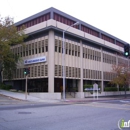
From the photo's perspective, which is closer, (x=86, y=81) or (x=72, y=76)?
(x=72, y=76)

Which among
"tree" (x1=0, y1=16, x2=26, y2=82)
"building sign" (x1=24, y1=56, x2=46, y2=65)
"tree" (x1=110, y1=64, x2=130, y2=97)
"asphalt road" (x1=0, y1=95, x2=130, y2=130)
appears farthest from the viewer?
"tree" (x1=110, y1=64, x2=130, y2=97)

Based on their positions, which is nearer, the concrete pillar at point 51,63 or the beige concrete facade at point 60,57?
the concrete pillar at point 51,63

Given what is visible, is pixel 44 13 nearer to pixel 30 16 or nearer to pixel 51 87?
pixel 30 16

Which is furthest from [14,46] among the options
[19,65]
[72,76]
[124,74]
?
[124,74]

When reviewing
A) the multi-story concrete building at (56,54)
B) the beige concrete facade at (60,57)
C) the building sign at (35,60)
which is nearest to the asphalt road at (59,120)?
the multi-story concrete building at (56,54)

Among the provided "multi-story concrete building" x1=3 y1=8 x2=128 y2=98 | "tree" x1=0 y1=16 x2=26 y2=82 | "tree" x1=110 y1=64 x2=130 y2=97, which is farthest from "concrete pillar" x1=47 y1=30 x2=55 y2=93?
"tree" x1=110 y1=64 x2=130 y2=97

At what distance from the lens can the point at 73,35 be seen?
3725 cm

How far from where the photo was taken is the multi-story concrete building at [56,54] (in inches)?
1315

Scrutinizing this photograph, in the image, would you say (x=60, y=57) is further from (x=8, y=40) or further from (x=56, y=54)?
(x=8, y=40)

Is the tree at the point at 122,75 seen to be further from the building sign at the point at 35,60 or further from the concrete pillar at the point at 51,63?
the building sign at the point at 35,60

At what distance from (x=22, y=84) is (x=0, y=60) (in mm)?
9102

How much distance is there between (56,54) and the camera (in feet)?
111

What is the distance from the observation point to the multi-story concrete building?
33406 millimetres

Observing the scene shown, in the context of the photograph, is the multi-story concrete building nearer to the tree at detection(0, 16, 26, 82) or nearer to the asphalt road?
the tree at detection(0, 16, 26, 82)
